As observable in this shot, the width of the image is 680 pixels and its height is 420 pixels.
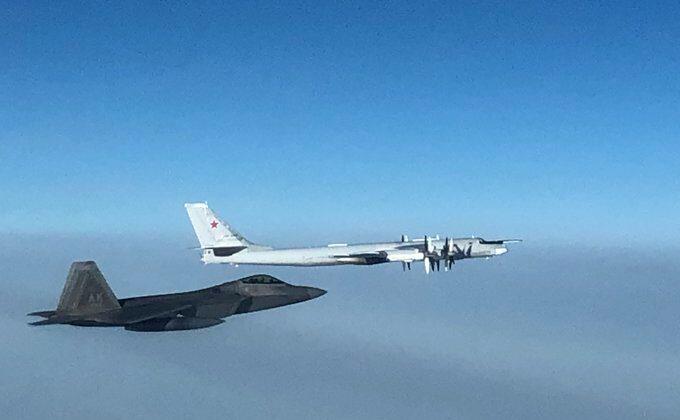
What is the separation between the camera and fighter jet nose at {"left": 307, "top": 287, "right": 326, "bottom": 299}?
50.3 meters

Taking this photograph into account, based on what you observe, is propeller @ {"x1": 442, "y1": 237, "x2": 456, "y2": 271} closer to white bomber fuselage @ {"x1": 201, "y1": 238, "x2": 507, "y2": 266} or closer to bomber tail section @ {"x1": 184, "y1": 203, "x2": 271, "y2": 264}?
white bomber fuselage @ {"x1": 201, "y1": 238, "x2": 507, "y2": 266}

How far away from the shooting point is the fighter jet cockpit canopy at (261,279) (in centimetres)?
4934

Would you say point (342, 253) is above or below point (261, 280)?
above

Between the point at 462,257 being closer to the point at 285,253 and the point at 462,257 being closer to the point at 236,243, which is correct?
the point at 285,253

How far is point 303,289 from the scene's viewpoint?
50375mm

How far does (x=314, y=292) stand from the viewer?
50.5 m

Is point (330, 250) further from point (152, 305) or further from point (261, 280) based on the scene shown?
point (152, 305)

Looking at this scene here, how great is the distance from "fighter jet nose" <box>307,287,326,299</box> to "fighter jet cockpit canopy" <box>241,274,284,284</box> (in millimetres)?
2797

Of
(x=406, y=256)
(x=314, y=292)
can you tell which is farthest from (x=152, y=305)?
(x=406, y=256)

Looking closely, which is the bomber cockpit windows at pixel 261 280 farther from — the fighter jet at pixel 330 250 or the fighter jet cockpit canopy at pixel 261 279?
the fighter jet at pixel 330 250

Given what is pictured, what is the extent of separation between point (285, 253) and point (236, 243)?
23.1 ft

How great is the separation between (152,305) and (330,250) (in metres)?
29.7

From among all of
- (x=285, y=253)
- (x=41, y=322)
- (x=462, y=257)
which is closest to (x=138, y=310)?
(x=41, y=322)

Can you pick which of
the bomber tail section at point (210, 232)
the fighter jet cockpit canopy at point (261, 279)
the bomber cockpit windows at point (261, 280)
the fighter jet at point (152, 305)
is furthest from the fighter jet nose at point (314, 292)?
the bomber tail section at point (210, 232)
